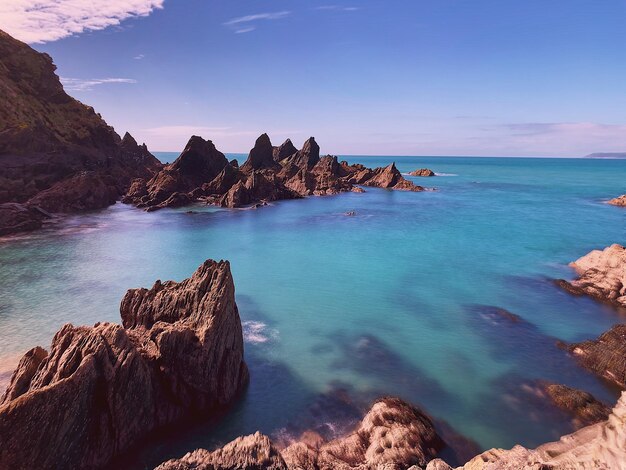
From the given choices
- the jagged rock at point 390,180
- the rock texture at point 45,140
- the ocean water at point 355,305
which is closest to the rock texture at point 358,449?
the ocean water at point 355,305

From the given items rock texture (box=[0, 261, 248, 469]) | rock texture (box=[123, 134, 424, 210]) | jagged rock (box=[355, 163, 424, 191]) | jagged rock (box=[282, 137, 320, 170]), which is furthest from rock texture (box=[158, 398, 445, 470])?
jagged rock (box=[282, 137, 320, 170])

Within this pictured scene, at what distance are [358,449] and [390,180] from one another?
111m

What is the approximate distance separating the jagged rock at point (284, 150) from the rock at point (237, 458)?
456ft

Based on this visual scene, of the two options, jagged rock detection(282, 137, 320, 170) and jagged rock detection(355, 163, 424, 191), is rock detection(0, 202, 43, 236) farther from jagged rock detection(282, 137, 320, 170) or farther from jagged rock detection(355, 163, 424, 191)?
jagged rock detection(355, 163, 424, 191)

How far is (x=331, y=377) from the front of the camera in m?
20.2

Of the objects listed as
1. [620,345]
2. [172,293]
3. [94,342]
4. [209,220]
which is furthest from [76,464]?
[209,220]

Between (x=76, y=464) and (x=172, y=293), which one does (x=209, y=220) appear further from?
(x=76, y=464)

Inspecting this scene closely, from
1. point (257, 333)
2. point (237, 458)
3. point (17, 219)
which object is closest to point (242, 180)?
point (17, 219)

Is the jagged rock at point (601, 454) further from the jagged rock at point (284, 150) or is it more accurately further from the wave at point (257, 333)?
the jagged rock at point (284, 150)

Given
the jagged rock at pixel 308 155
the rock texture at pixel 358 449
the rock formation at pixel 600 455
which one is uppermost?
the jagged rock at pixel 308 155

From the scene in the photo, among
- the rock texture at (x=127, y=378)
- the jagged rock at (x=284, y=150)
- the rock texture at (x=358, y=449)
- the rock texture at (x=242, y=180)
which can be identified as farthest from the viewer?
the jagged rock at (x=284, y=150)

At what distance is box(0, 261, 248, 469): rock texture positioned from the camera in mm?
11211

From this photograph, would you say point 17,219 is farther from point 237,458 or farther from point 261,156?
point 261,156

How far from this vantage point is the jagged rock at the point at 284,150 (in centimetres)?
14593
